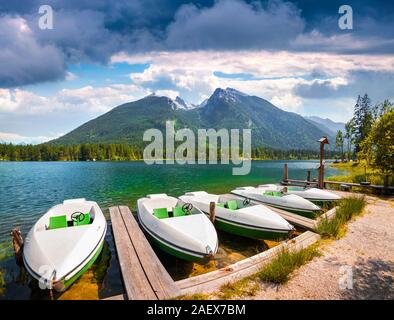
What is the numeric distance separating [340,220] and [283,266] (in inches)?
251

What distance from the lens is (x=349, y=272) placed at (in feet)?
23.7

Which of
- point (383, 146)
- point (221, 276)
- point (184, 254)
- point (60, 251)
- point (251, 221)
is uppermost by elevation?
point (383, 146)

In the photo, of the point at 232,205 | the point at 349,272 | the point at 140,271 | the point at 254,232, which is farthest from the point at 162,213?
the point at 349,272

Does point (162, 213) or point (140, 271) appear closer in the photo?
point (140, 271)

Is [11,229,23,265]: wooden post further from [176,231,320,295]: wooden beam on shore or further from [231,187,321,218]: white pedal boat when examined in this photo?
[231,187,321,218]: white pedal boat

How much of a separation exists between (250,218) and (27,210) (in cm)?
2055

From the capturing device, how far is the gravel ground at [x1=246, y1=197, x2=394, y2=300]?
20.4ft

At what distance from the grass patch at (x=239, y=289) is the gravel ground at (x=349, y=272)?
7.5 inches

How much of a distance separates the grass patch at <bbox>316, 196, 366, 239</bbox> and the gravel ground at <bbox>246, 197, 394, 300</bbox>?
1.35ft

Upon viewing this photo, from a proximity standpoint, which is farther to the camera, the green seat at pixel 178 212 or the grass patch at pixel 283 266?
the green seat at pixel 178 212

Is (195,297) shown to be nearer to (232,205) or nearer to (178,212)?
(178,212)

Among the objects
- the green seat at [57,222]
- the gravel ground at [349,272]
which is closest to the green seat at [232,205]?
the gravel ground at [349,272]

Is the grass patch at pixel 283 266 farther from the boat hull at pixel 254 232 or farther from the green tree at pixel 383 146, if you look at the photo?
the green tree at pixel 383 146

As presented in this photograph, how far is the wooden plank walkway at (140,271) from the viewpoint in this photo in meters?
6.35
